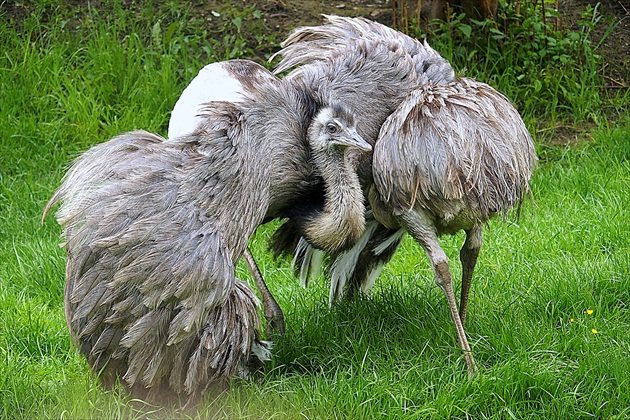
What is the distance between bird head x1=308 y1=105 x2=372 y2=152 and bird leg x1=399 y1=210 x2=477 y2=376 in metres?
0.41

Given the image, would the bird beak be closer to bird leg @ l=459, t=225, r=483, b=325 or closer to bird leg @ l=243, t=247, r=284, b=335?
bird leg @ l=459, t=225, r=483, b=325

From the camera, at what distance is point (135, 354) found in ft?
14.2

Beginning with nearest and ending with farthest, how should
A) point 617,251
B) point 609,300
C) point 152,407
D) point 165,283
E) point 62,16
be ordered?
point 165,283 → point 152,407 → point 609,300 → point 617,251 → point 62,16

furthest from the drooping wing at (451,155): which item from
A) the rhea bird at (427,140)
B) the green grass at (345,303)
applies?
the green grass at (345,303)

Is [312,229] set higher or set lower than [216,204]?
lower

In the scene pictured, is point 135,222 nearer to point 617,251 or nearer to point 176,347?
point 176,347

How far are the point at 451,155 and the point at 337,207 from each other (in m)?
0.55

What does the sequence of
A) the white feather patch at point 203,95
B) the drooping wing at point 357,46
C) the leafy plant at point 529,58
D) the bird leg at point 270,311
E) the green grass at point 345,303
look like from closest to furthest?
the green grass at point 345,303 → the white feather patch at point 203,95 → the drooping wing at point 357,46 → the bird leg at point 270,311 → the leafy plant at point 529,58

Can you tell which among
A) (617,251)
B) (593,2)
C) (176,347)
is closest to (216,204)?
(176,347)

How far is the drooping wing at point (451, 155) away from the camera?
4.63 meters

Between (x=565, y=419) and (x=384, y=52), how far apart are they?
6.21 ft

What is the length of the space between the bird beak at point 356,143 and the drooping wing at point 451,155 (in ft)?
0.45

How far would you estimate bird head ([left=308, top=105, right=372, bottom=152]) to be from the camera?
4.60 m

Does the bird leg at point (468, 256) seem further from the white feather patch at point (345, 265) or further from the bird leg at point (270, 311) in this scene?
the bird leg at point (270, 311)
